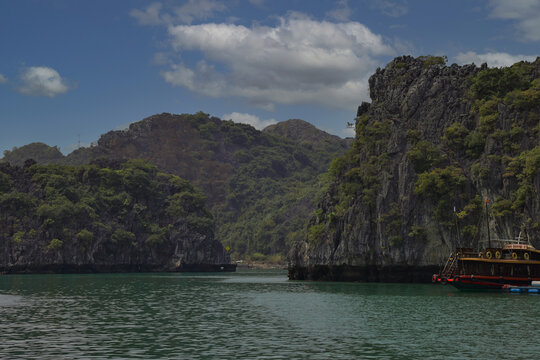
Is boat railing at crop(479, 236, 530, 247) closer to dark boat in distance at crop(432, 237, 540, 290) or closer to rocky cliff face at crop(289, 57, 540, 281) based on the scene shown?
rocky cliff face at crop(289, 57, 540, 281)

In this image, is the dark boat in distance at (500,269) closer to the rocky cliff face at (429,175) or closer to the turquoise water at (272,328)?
the rocky cliff face at (429,175)

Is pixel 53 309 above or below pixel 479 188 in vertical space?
below

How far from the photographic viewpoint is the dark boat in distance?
70562mm

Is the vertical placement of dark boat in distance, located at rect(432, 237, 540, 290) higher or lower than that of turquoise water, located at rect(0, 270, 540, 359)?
higher

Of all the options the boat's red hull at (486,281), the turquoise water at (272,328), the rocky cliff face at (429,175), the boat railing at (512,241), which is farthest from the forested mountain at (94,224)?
the boat's red hull at (486,281)

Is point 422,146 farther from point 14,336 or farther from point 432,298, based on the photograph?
point 14,336

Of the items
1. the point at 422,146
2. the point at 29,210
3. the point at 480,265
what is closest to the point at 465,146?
the point at 422,146

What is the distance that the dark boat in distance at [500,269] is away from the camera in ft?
232

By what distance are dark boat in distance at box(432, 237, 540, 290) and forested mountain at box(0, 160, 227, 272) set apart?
353ft

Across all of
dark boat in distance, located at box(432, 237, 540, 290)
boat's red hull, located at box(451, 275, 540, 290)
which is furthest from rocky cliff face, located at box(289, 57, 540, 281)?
boat's red hull, located at box(451, 275, 540, 290)

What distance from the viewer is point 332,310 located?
163 ft

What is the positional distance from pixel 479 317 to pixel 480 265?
2839cm

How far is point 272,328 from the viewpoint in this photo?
38781 millimetres

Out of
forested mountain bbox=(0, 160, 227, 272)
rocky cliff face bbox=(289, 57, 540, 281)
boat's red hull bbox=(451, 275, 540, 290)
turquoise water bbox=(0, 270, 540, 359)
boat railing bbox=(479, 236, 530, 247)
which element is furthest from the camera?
forested mountain bbox=(0, 160, 227, 272)
